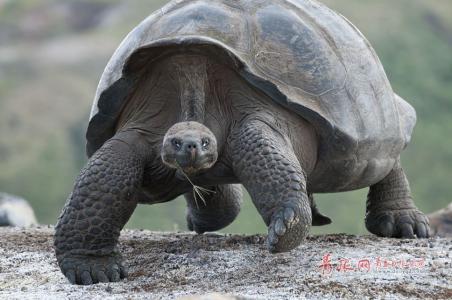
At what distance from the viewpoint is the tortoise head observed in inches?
168

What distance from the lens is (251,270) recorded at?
450 centimetres

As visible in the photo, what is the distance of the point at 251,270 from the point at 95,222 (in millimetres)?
790

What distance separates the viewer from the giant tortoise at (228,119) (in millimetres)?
4418

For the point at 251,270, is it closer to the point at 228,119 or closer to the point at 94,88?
the point at 228,119

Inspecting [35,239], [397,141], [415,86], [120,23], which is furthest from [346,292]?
[120,23]

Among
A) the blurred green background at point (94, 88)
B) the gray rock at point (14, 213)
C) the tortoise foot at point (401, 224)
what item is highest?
the blurred green background at point (94, 88)

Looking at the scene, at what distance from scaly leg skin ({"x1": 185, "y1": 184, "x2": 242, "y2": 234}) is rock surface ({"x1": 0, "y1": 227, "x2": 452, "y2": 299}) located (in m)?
0.76

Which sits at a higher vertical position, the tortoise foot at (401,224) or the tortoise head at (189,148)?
the tortoise foot at (401,224)

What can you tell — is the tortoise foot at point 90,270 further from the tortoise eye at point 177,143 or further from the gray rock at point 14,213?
the gray rock at point 14,213

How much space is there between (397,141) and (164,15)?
1642 mm

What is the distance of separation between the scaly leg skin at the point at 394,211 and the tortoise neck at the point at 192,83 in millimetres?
1951

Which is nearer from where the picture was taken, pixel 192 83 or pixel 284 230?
pixel 284 230

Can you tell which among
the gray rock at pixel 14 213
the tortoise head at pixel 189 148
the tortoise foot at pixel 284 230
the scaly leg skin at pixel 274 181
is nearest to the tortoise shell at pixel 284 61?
the scaly leg skin at pixel 274 181

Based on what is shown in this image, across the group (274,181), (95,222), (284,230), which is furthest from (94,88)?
(284,230)
